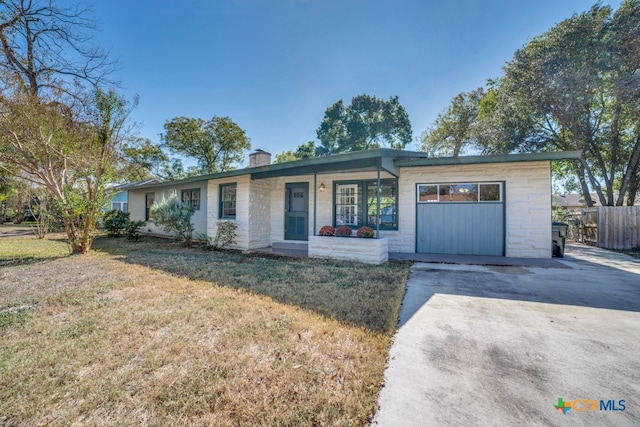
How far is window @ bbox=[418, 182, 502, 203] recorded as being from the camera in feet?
23.2

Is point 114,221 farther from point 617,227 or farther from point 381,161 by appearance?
point 617,227

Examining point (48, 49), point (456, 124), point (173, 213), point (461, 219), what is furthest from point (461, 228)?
point (456, 124)

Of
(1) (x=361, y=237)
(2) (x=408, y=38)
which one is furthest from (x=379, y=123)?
(1) (x=361, y=237)

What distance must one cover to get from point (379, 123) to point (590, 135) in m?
14.9

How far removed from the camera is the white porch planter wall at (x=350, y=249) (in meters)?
6.35

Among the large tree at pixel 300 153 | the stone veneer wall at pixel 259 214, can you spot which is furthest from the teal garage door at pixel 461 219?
the large tree at pixel 300 153

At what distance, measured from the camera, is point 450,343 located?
8.45 feet

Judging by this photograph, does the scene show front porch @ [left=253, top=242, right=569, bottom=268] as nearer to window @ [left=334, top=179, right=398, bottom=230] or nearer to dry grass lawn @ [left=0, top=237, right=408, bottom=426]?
window @ [left=334, top=179, right=398, bottom=230]

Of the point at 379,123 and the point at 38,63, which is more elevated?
the point at 379,123

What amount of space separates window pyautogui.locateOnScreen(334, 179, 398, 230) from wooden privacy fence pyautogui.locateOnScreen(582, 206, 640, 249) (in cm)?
822

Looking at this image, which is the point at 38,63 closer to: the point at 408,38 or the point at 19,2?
the point at 19,2

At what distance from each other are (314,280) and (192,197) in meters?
8.74

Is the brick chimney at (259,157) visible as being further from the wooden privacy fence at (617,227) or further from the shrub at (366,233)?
the wooden privacy fence at (617,227)

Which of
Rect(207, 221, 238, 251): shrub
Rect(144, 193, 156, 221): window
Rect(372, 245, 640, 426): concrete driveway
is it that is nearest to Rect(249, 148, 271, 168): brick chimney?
Rect(207, 221, 238, 251): shrub
